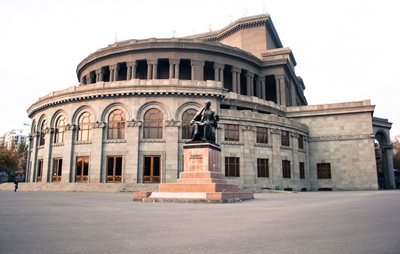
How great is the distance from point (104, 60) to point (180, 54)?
39.4 feet

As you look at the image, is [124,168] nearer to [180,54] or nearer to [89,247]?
[180,54]

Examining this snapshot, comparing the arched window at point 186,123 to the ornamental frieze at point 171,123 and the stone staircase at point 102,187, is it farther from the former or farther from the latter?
the stone staircase at point 102,187

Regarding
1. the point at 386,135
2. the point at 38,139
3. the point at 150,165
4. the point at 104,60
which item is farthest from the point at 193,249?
the point at 386,135

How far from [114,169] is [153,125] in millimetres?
5812

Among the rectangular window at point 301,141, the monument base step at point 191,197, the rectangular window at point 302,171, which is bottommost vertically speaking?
the monument base step at point 191,197

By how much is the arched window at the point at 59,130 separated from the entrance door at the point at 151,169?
1088 cm

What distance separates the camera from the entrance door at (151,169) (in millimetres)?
32625

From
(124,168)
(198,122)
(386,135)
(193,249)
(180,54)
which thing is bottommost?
(193,249)

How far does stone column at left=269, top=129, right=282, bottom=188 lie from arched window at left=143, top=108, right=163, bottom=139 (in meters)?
12.8

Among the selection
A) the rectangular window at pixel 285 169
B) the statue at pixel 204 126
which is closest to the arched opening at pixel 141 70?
the rectangular window at pixel 285 169

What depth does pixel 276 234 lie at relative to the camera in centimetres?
666

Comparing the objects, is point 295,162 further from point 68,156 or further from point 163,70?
point 68,156

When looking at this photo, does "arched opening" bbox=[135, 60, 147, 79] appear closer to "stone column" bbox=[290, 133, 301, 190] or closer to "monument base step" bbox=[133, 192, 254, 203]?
"stone column" bbox=[290, 133, 301, 190]

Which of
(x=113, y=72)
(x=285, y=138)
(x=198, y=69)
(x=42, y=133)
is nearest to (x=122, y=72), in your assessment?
(x=113, y=72)
